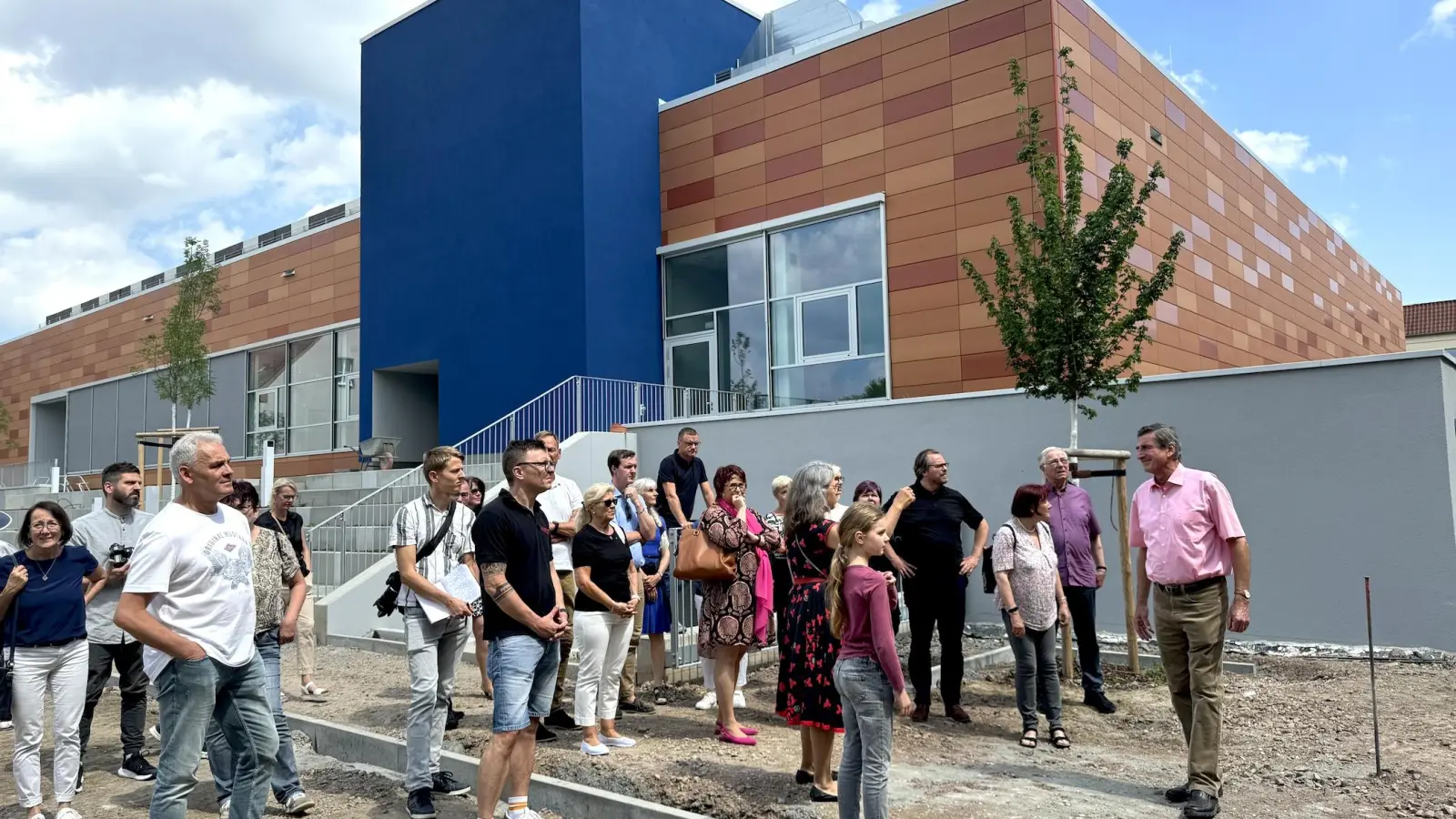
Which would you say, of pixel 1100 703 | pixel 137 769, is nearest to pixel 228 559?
pixel 137 769

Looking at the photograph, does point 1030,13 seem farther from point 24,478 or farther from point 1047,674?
point 24,478

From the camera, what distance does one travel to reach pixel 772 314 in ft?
58.5

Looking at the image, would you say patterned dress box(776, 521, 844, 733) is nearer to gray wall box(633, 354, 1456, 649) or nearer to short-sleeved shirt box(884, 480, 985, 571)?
short-sleeved shirt box(884, 480, 985, 571)

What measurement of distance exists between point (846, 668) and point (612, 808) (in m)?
1.56

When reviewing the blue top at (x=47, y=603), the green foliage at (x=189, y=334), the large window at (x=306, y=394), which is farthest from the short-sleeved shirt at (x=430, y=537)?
the green foliage at (x=189, y=334)

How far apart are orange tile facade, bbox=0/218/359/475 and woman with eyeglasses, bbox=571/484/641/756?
19.8m

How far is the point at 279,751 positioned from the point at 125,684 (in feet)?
6.05

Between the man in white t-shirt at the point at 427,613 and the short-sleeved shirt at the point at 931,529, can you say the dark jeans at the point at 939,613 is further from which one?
the man in white t-shirt at the point at 427,613

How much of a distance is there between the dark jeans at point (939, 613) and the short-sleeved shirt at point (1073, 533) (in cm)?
78

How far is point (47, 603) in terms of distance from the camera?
5.46 m

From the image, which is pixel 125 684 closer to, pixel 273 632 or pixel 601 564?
pixel 273 632

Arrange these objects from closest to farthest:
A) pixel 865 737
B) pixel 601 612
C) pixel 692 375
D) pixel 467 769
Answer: pixel 865 737 → pixel 467 769 → pixel 601 612 → pixel 692 375

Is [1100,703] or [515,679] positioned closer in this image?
[515,679]

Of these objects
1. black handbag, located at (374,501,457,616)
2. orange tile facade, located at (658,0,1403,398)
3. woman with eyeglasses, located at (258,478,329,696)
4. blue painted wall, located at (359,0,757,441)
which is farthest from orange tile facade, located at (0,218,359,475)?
black handbag, located at (374,501,457,616)
